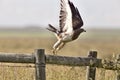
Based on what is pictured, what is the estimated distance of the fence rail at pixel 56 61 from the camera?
883 cm

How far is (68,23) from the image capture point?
1051 cm

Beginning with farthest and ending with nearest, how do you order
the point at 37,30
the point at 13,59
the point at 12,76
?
1. the point at 37,30
2. the point at 12,76
3. the point at 13,59

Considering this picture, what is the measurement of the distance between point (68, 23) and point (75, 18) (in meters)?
0.17

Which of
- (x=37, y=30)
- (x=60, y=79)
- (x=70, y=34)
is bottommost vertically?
(x=60, y=79)

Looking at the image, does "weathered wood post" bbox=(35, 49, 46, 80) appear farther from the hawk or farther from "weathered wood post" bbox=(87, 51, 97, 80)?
the hawk

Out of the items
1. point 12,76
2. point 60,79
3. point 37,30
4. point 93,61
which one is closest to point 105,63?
point 93,61

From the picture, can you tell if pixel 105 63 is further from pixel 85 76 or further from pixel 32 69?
pixel 32 69

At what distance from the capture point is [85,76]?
1015 cm

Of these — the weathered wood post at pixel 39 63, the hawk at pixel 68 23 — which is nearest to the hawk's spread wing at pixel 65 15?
the hawk at pixel 68 23

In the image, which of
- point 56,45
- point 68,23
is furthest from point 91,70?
point 68,23

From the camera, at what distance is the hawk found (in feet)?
34.1

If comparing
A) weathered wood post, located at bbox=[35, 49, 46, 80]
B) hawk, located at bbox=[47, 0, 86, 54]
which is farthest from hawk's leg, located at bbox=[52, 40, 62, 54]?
weathered wood post, located at bbox=[35, 49, 46, 80]

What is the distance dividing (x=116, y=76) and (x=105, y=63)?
45cm

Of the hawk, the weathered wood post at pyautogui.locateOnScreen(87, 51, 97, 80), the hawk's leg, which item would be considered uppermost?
the hawk
